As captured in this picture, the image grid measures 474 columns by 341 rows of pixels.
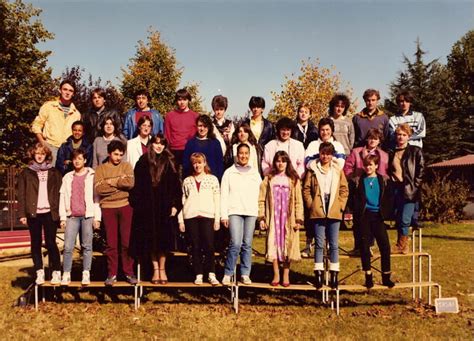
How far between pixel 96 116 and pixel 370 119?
4509mm

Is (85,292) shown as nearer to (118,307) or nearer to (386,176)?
(118,307)

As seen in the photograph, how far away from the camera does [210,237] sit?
22.4ft

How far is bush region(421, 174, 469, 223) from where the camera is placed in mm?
20656

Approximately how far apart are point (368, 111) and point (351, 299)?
3.08 metres

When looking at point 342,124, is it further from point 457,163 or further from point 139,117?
point 457,163

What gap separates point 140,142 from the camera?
24.1 feet

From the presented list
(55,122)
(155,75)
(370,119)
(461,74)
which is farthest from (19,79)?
(461,74)

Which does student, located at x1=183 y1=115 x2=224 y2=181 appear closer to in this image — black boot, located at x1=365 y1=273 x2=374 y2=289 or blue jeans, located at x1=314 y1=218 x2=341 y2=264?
blue jeans, located at x1=314 y1=218 x2=341 y2=264

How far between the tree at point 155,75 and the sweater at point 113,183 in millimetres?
20995

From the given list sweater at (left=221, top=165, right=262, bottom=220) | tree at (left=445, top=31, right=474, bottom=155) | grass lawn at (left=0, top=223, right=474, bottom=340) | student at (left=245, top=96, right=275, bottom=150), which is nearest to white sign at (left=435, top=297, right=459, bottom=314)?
grass lawn at (left=0, top=223, right=474, bottom=340)

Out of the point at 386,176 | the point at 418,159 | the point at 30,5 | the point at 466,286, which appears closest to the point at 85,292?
the point at 386,176

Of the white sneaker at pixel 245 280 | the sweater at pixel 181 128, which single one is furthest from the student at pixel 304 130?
the white sneaker at pixel 245 280

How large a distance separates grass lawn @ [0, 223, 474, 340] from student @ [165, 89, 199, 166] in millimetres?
2393

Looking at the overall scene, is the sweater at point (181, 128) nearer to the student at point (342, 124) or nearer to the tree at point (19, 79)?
the student at point (342, 124)
